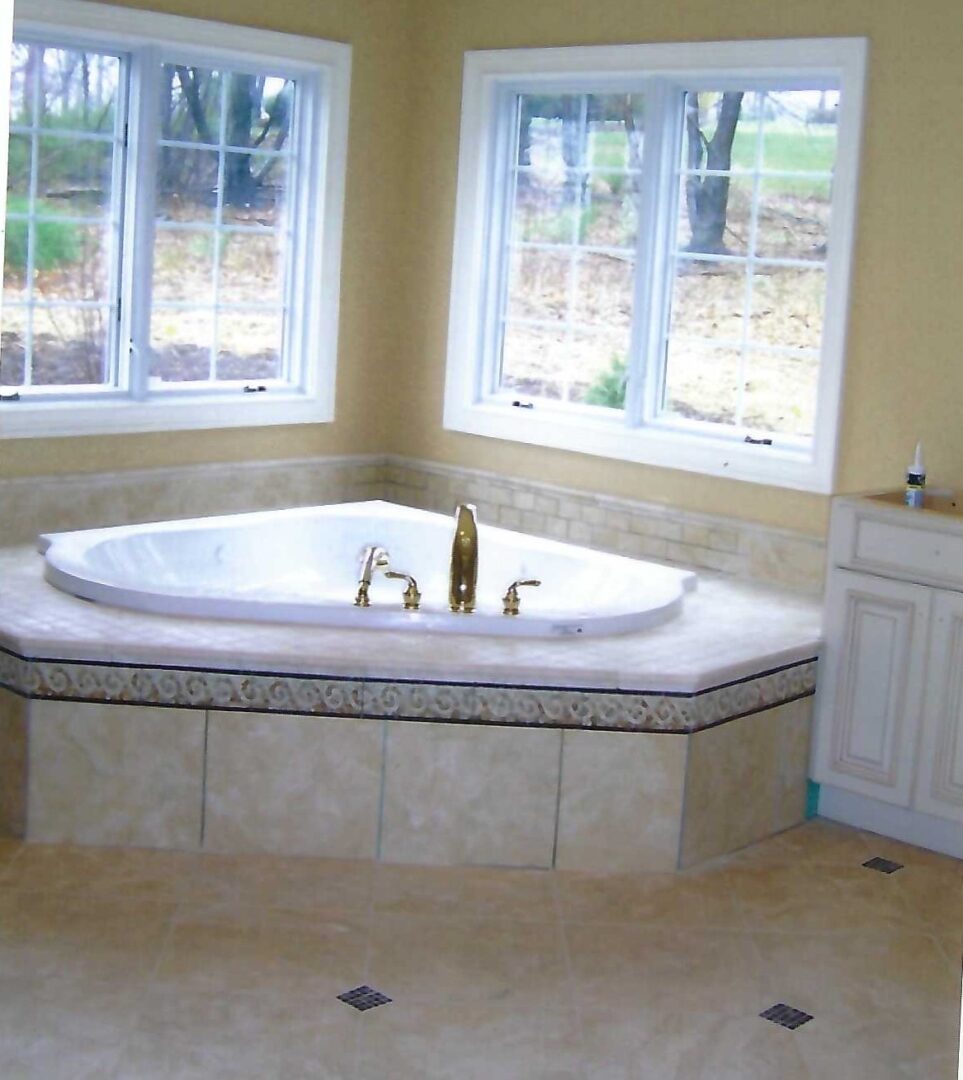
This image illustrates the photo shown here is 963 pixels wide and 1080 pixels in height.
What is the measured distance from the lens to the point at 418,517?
17.0ft

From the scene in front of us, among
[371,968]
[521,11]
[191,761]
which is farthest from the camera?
[521,11]

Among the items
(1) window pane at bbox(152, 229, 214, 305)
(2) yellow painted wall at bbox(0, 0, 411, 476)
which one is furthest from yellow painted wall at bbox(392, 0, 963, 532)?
(1) window pane at bbox(152, 229, 214, 305)

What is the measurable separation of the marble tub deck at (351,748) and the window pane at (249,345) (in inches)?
77.2

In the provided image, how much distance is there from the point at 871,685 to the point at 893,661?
0.30ft

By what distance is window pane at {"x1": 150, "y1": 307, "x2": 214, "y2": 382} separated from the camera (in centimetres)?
525

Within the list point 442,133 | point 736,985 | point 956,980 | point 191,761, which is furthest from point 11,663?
point 442,133

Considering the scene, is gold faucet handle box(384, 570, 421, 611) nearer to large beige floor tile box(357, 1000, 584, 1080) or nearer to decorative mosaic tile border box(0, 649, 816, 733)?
decorative mosaic tile border box(0, 649, 816, 733)

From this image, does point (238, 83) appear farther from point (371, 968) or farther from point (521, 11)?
point (371, 968)

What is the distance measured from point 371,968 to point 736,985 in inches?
28.3

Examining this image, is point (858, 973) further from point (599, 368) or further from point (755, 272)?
point (599, 368)

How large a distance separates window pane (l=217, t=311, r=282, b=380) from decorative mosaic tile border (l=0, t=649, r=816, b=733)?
6.84ft

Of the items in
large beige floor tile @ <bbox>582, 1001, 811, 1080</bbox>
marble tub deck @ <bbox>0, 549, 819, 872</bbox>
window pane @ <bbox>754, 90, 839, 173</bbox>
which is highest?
window pane @ <bbox>754, 90, 839, 173</bbox>

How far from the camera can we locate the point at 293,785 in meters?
3.59

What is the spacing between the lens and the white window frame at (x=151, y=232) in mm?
4852
